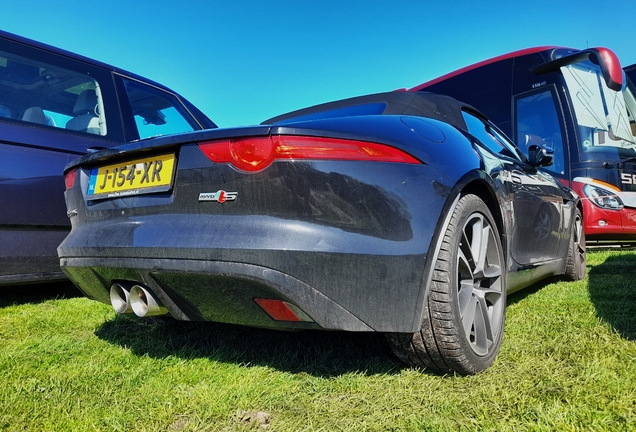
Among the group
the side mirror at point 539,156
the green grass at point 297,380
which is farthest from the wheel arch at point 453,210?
the side mirror at point 539,156

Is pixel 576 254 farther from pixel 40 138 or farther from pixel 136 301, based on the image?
pixel 40 138

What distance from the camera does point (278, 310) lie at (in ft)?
5.36

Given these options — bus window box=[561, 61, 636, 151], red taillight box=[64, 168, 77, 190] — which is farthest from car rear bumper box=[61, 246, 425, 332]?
bus window box=[561, 61, 636, 151]

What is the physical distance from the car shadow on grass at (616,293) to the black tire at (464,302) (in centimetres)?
65

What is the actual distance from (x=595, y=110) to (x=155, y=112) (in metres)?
5.14

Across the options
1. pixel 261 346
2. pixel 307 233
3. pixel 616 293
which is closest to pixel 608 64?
pixel 616 293

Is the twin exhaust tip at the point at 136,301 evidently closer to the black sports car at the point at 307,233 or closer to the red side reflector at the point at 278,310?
the black sports car at the point at 307,233

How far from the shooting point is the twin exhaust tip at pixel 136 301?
1886mm

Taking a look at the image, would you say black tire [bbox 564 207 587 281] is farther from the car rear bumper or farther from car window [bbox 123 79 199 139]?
car window [bbox 123 79 199 139]

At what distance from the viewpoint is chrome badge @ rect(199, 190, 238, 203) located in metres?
1.68

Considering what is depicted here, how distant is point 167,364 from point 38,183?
1.69 metres

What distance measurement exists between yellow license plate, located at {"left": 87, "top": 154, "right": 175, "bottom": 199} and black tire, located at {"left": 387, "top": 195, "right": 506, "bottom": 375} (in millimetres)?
1007

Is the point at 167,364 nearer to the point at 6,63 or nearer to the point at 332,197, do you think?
the point at 332,197

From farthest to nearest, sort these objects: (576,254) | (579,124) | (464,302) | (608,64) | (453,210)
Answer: (579,124), (608,64), (576,254), (464,302), (453,210)
